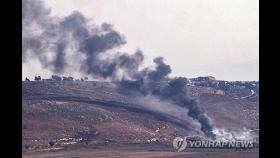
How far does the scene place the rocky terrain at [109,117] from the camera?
31.9 meters

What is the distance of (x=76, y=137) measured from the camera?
3281 cm

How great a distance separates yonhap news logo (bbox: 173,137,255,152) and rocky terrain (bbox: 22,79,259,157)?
2.29 feet

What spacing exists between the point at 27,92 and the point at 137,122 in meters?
10.7

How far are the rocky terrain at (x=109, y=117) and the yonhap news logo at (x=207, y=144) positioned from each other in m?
0.70

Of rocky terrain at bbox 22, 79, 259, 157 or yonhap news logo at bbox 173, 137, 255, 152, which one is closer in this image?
rocky terrain at bbox 22, 79, 259, 157

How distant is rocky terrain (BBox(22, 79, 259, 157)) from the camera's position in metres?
31.9

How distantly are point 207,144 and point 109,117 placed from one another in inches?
343

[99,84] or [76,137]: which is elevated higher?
[99,84]

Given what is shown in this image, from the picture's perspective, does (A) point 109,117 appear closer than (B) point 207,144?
No

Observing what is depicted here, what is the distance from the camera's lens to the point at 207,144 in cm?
3509

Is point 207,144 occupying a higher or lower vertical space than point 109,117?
lower
